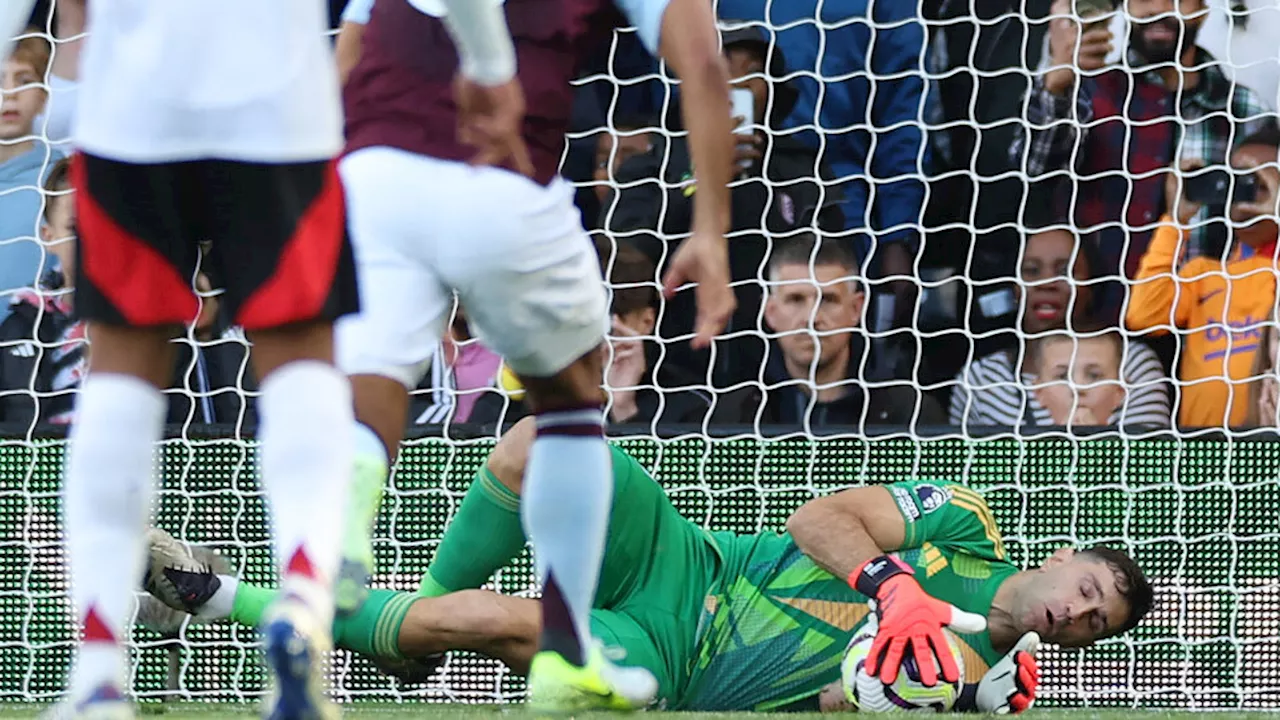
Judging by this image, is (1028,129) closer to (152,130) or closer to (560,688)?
(560,688)

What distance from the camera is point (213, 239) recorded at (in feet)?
8.65

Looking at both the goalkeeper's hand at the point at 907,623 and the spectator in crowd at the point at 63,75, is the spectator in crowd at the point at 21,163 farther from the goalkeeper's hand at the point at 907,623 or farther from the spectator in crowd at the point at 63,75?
the goalkeeper's hand at the point at 907,623

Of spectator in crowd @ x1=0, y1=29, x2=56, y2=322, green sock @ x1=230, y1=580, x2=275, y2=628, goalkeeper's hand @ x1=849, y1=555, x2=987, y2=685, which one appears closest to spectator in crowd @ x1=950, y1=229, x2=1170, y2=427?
goalkeeper's hand @ x1=849, y1=555, x2=987, y2=685

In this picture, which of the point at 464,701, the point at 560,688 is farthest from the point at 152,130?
the point at 464,701

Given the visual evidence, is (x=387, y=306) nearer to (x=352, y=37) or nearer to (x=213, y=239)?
(x=352, y=37)

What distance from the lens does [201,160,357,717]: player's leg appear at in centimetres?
254

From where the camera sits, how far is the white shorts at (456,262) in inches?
131

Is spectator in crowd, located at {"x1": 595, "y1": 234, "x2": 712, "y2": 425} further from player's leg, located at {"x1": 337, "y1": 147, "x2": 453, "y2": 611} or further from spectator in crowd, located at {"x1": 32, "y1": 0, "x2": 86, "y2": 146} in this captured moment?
player's leg, located at {"x1": 337, "y1": 147, "x2": 453, "y2": 611}

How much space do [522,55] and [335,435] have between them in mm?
1105

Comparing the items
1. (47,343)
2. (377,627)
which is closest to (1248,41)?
(377,627)

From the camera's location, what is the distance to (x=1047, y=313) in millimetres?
5953

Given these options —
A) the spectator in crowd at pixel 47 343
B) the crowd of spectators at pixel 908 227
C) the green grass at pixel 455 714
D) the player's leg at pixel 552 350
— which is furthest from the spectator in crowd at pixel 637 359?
the player's leg at pixel 552 350

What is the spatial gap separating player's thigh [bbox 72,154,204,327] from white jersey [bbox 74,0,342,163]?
1.1 inches

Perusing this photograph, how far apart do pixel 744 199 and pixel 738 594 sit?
142 centimetres
